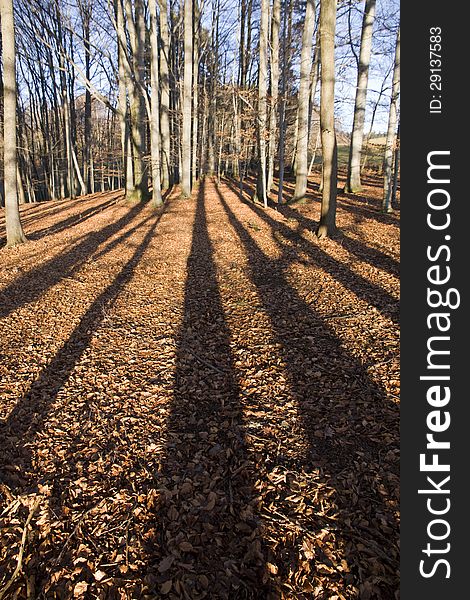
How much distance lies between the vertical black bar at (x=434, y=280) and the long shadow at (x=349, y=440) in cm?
95

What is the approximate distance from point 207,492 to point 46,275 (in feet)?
26.0

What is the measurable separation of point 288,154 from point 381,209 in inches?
620

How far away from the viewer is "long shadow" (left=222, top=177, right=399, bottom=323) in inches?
248

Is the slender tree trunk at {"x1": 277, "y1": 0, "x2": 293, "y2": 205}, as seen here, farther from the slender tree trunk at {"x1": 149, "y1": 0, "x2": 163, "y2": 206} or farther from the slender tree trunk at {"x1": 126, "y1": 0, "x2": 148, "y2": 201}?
the slender tree trunk at {"x1": 126, "y1": 0, "x2": 148, "y2": 201}

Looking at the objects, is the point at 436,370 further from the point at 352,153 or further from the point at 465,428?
the point at 352,153

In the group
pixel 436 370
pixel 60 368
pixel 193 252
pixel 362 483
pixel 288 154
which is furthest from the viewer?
pixel 288 154

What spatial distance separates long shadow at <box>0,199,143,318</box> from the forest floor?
97 mm

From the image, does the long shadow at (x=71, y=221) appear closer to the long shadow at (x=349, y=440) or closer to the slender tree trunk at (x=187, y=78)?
the slender tree trunk at (x=187, y=78)

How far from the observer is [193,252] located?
11109mm

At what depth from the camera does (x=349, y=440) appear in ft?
11.4

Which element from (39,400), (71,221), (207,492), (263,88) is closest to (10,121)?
(71,221)

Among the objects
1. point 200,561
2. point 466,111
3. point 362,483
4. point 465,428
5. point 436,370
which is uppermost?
point 466,111

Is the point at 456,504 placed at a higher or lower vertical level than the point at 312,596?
higher

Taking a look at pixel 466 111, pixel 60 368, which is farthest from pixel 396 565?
pixel 60 368
